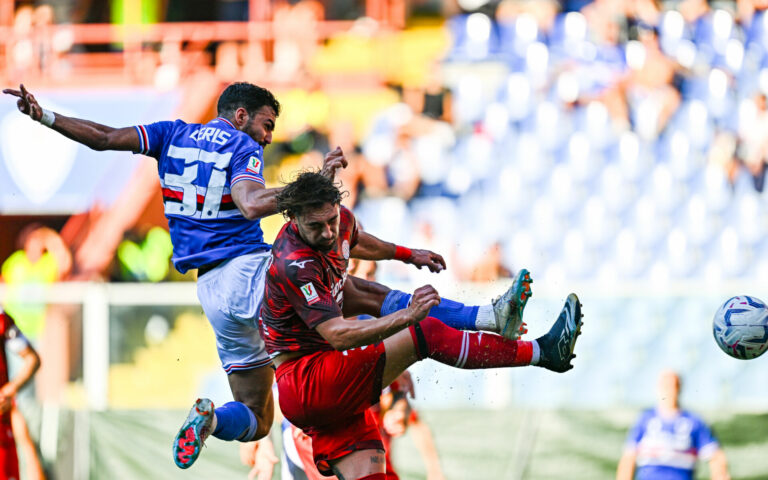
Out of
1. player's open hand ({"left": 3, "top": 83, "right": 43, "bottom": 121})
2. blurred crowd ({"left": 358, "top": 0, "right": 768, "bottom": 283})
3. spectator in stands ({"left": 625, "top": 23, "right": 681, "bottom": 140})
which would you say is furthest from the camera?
spectator in stands ({"left": 625, "top": 23, "right": 681, "bottom": 140})

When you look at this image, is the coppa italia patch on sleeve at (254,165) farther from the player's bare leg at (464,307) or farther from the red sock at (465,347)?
the red sock at (465,347)

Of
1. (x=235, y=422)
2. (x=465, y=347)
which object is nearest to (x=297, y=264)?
(x=465, y=347)

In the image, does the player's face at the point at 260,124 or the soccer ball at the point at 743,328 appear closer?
the player's face at the point at 260,124

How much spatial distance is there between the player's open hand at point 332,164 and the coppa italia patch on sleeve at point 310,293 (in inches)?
20.2

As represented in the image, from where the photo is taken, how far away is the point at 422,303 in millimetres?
4781

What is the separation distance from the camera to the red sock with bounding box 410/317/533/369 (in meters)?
5.24

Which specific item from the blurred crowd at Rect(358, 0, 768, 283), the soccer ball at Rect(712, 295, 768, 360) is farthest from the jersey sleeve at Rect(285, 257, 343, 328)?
the blurred crowd at Rect(358, 0, 768, 283)

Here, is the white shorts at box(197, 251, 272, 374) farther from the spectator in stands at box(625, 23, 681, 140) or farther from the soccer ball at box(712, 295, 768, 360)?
the spectator in stands at box(625, 23, 681, 140)

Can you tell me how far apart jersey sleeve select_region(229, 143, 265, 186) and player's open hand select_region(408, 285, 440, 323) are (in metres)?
1.23

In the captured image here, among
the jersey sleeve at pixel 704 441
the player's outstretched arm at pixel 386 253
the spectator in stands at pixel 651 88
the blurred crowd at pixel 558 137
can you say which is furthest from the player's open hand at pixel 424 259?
the spectator in stands at pixel 651 88

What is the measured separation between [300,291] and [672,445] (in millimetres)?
4326

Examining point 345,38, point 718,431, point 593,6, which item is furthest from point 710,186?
point 345,38

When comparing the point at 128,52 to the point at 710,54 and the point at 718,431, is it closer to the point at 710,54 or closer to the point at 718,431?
the point at 710,54

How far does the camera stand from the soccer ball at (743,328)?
6160 mm
